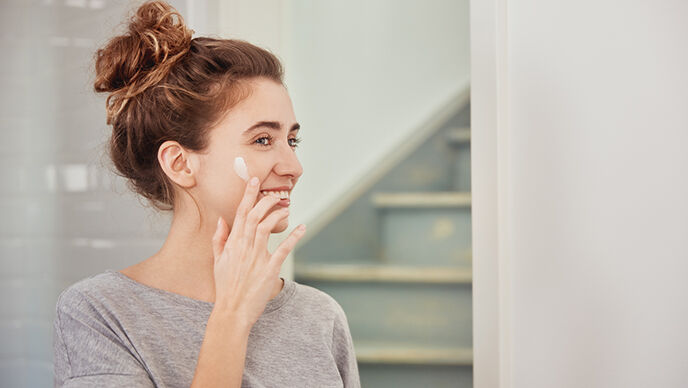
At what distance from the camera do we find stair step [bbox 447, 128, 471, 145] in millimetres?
1558

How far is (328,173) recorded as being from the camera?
1.70 m

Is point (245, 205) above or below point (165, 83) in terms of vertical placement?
below

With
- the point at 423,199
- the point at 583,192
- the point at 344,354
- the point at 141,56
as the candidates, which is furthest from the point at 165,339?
the point at 583,192

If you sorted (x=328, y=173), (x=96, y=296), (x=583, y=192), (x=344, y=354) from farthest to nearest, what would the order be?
(x=328, y=173), (x=583, y=192), (x=344, y=354), (x=96, y=296)

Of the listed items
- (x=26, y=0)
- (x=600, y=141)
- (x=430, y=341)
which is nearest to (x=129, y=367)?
(x=430, y=341)

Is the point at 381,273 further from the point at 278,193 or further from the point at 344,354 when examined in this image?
the point at 278,193

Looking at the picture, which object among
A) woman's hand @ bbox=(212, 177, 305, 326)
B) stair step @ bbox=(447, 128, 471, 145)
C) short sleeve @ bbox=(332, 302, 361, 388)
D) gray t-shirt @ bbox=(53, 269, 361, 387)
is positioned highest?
stair step @ bbox=(447, 128, 471, 145)

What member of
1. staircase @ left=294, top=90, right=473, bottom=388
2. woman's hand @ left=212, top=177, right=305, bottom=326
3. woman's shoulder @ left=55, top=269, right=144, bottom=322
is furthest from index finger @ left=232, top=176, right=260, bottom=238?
staircase @ left=294, top=90, right=473, bottom=388

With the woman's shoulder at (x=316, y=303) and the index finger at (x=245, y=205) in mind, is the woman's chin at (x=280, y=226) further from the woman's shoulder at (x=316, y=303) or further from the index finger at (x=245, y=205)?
the woman's shoulder at (x=316, y=303)

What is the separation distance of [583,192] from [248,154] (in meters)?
0.83

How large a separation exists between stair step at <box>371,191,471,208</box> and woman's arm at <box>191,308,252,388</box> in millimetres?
680

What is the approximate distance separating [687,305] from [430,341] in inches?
24.2

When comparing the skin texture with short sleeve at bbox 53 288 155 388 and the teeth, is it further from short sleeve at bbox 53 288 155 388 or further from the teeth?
short sleeve at bbox 53 288 155 388

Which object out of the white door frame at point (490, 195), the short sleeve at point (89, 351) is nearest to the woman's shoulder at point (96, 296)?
the short sleeve at point (89, 351)
